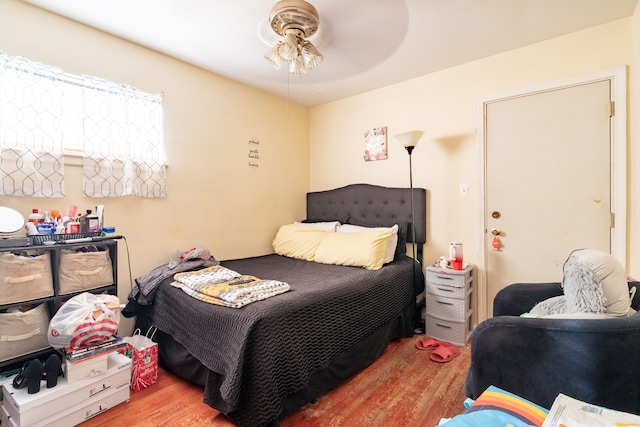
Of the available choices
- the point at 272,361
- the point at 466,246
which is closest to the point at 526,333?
the point at 272,361

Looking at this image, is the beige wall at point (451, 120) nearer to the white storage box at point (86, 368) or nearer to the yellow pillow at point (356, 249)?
the yellow pillow at point (356, 249)

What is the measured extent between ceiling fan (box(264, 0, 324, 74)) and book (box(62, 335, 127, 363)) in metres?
2.04

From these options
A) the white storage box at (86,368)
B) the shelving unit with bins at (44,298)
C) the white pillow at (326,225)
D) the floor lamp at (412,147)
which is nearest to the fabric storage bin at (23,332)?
the shelving unit with bins at (44,298)

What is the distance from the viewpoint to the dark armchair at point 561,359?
1.02 m

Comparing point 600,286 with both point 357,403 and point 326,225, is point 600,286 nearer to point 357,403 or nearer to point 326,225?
point 357,403

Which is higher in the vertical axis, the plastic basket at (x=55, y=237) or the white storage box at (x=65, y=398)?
the plastic basket at (x=55, y=237)

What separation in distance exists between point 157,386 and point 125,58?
2.41 m

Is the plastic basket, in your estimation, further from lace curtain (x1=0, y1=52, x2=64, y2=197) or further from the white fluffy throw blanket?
the white fluffy throw blanket

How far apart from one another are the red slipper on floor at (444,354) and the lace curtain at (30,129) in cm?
292

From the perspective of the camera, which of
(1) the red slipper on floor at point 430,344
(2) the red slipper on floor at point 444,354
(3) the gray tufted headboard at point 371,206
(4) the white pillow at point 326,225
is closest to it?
(2) the red slipper on floor at point 444,354

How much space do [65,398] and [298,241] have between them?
2.01 meters

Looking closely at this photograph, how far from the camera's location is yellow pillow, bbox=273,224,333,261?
2.96 meters

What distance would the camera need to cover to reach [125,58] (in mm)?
2287

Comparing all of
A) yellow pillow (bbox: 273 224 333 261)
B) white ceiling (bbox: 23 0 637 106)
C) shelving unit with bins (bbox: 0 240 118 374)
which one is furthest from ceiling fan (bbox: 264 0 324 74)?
shelving unit with bins (bbox: 0 240 118 374)
